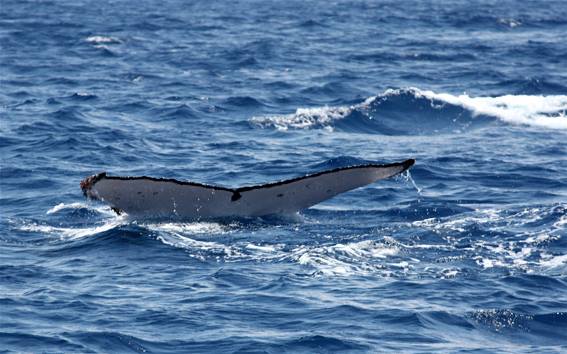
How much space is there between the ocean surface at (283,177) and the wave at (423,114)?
10cm

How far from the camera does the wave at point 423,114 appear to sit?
34.1m

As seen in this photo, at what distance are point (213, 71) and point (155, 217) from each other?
80.6 ft

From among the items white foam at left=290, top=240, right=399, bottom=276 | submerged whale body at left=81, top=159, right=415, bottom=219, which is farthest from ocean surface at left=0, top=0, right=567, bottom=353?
submerged whale body at left=81, top=159, right=415, bottom=219

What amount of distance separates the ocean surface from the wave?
0.10 meters

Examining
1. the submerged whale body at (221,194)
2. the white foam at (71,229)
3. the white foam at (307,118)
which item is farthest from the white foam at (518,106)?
the white foam at (71,229)

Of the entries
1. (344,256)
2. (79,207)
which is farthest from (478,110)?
(344,256)

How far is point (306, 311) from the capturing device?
54.2ft

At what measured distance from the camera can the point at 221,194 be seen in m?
20.1

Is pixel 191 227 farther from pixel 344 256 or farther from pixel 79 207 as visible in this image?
pixel 79 207

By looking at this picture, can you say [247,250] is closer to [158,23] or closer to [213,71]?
[213,71]

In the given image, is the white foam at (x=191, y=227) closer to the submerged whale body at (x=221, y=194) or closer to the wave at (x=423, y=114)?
the submerged whale body at (x=221, y=194)

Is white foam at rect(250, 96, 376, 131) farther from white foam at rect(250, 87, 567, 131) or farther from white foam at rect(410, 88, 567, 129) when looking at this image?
white foam at rect(410, 88, 567, 129)

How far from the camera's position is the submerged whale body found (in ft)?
63.9

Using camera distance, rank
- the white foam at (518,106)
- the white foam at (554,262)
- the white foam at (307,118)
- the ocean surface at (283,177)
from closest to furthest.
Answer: the ocean surface at (283,177)
the white foam at (554,262)
the white foam at (307,118)
the white foam at (518,106)
